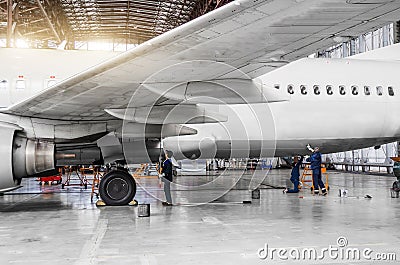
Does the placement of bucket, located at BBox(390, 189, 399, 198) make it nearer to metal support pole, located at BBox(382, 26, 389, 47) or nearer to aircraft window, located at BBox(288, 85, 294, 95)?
aircraft window, located at BBox(288, 85, 294, 95)

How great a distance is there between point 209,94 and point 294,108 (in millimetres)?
4087

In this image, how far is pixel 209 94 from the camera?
809 centimetres

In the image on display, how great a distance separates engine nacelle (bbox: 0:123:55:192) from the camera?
848cm

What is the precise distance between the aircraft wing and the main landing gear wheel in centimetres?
226

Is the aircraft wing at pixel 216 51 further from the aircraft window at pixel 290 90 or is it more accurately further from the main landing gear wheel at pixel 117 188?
the aircraft window at pixel 290 90

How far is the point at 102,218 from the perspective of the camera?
890cm

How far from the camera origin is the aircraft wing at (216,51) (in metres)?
5.21

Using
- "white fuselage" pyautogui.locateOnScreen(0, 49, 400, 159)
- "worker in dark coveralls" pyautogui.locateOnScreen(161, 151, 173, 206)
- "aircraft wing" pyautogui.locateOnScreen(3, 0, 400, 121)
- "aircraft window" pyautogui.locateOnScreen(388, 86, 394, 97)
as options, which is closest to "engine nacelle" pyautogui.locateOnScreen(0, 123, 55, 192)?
"aircraft wing" pyautogui.locateOnScreen(3, 0, 400, 121)

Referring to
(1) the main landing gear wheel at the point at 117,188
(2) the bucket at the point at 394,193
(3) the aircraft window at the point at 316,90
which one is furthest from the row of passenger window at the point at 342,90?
(1) the main landing gear wheel at the point at 117,188

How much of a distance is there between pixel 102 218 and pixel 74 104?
2439 millimetres

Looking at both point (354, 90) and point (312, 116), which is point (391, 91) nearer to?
point (354, 90)

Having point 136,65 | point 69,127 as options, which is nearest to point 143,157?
point 69,127

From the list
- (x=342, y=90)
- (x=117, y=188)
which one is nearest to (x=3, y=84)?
(x=117, y=188)

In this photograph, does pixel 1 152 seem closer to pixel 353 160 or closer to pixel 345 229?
pixel 345 229
